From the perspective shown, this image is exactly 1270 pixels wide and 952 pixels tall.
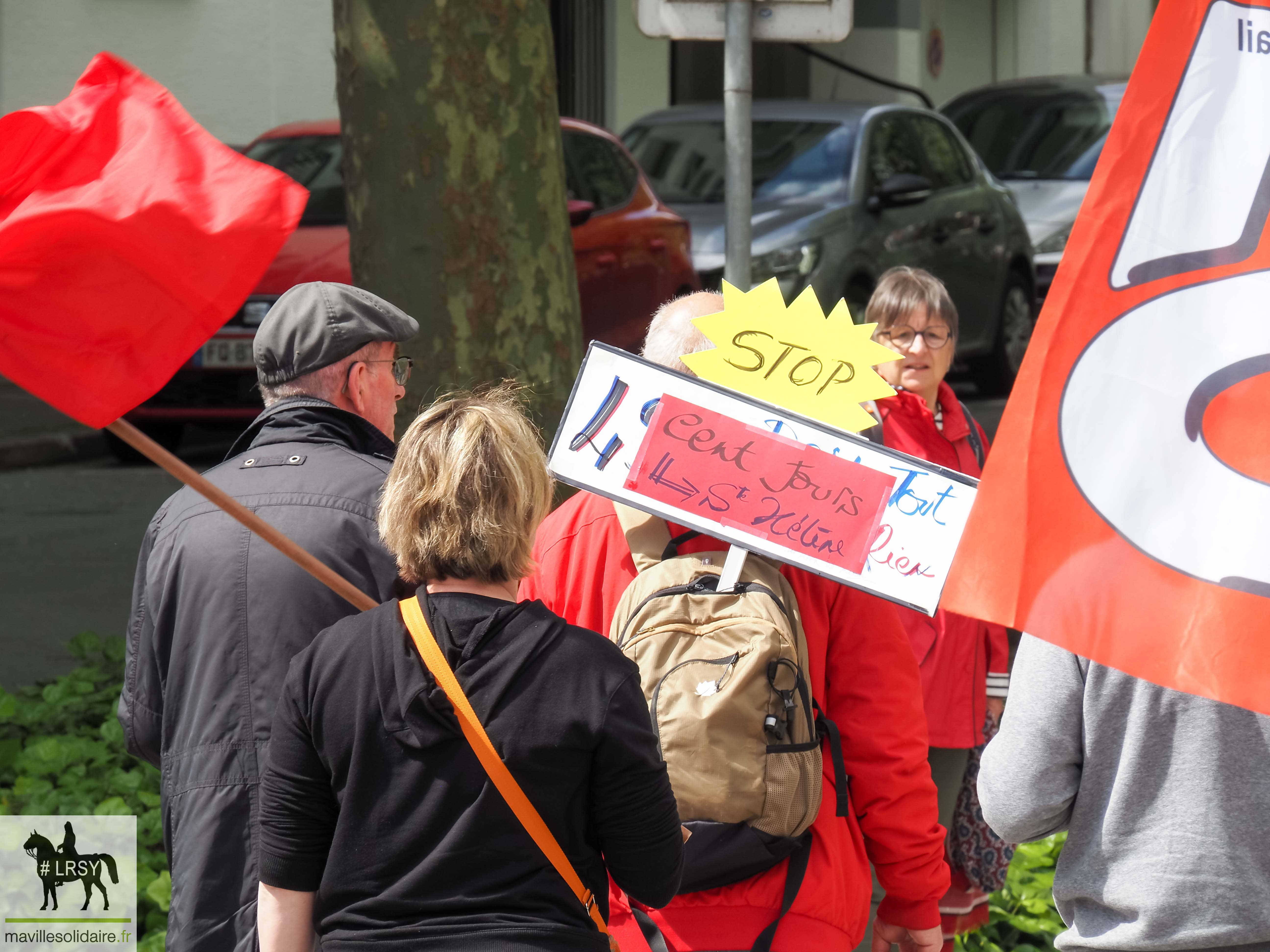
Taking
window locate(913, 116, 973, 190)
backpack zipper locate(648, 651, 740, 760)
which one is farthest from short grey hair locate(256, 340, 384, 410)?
window locate(913, 116, 973, 190)

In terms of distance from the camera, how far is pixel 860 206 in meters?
9.73

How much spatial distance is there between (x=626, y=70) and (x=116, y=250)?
47.0 feet

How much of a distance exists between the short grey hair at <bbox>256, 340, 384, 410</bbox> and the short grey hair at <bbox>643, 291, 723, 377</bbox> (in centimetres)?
49

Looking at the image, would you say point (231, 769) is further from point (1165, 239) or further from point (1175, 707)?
point (1165, 239)

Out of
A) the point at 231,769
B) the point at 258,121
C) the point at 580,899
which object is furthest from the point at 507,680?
the point at 258,121

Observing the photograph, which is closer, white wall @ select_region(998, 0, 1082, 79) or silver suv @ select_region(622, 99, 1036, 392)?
silver suv @ select_region(622, 99, 1036, 392)

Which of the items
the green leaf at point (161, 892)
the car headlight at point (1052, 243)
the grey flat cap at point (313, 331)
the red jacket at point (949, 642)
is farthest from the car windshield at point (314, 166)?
the grey flat cap at point (313, 331)

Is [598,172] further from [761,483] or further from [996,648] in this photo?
[761,483]

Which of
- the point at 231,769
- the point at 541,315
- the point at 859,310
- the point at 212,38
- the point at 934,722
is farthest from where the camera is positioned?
the point at 212,38

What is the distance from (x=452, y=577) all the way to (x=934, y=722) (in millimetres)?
1892

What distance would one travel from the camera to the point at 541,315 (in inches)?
182

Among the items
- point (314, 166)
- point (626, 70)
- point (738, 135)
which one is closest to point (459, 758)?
point (738, 135)

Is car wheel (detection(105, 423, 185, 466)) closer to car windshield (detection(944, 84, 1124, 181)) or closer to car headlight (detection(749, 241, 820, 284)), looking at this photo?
car headlight (detection(749, 241, 820, 284))

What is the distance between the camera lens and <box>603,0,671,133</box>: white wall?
53.0 feet
